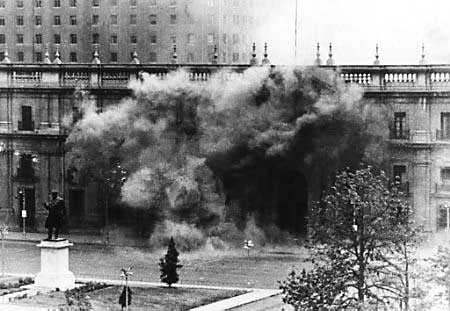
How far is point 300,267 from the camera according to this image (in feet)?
163

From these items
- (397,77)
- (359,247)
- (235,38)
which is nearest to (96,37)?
(235,38)

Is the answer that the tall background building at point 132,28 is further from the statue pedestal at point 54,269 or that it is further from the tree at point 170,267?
the statue pedestal at point 54,269

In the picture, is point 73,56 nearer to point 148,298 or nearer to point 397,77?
point 397,77

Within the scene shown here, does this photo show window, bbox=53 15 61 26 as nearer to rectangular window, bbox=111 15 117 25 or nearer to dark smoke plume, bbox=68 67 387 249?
rectangular window, bbox=111 15 117 25

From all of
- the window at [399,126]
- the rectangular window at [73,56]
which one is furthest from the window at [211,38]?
the window at [399,126]

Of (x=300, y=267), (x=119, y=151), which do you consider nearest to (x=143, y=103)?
(x=119, y=151)

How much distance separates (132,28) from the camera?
260 ft

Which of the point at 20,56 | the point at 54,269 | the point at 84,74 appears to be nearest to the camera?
the point at 54,269

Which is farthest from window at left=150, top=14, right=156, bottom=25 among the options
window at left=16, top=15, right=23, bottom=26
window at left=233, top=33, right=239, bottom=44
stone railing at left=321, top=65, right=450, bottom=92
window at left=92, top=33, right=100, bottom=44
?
stone railing at left=321, top=65, right=450, bottom=92

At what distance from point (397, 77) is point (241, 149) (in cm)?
774

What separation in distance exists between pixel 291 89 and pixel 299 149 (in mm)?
2730

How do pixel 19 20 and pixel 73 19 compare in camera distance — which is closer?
pixel 73 19

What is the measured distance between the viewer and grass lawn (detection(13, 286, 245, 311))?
134 ft

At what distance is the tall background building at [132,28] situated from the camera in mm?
68938
